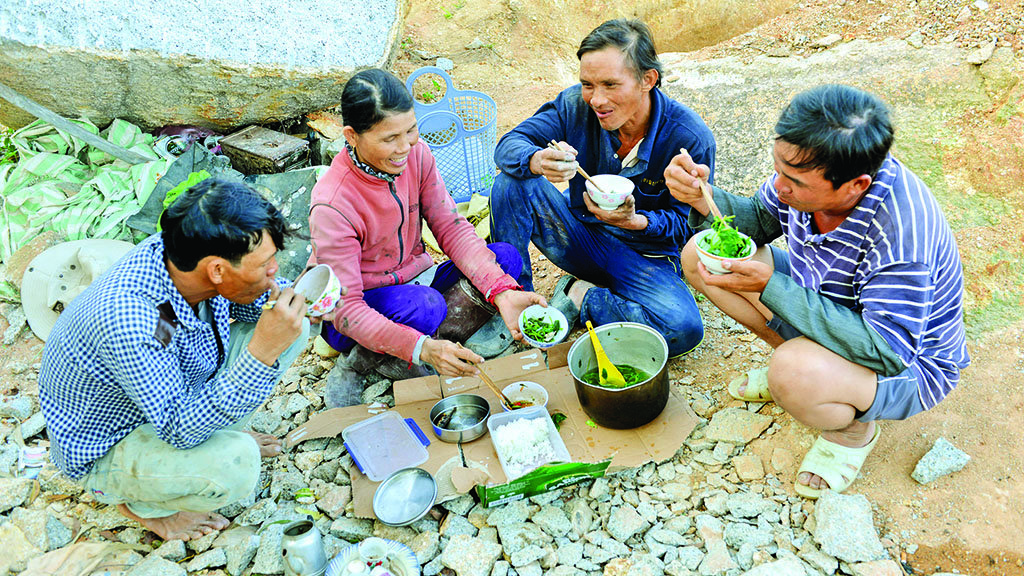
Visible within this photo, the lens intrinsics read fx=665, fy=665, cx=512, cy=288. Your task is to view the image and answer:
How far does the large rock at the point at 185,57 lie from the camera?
168 inches

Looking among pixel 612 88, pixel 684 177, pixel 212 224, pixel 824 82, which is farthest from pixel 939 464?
pixel 824 82

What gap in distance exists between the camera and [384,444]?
2885mm

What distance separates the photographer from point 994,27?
176 inches

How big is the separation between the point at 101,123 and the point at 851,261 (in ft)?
15.9

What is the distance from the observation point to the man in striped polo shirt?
6.83ft

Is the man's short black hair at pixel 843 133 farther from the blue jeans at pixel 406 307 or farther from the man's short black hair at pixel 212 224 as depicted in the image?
the man's short black hair at pixel 212 224

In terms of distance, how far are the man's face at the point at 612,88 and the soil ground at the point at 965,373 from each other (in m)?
1.23

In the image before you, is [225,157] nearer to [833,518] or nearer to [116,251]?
[116,251]

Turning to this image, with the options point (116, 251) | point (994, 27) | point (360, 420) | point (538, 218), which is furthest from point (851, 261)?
point (116, 251)

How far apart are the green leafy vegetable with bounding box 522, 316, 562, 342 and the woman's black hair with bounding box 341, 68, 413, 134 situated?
1.04m

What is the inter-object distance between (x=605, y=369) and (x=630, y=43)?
143 centimetres

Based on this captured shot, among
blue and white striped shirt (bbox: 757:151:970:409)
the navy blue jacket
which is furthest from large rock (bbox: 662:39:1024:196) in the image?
blue and white striped shirt (bbox: 757:151:970:409)

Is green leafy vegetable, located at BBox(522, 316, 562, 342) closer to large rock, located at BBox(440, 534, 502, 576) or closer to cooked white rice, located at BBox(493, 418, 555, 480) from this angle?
cooked white rice, located at BBox(493, 418, 555, 480)

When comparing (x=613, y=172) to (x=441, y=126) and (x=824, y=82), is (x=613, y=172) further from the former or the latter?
(x=824, y=82)
